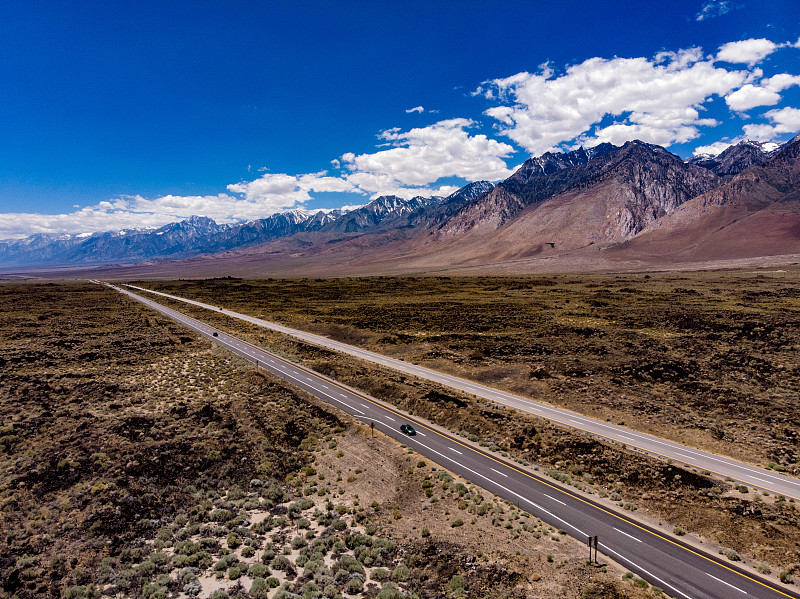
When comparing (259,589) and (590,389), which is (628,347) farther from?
(259,589)

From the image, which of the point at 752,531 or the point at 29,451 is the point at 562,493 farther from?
the point at 29,451

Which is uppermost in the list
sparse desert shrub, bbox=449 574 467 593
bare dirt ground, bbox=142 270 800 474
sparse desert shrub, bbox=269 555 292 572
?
sparse desert shrub, bbox=269 555 292 572

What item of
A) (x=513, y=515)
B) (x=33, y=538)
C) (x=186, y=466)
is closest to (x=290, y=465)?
(x=186, y=466)

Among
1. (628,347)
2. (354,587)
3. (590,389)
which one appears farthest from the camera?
(628,347)

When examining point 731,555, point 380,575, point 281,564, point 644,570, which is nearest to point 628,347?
point 731,555

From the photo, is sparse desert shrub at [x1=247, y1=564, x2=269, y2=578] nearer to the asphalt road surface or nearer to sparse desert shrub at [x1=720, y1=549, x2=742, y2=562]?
sparse desert shrub at [x1=720, y1=549, x2=742, y2=562]

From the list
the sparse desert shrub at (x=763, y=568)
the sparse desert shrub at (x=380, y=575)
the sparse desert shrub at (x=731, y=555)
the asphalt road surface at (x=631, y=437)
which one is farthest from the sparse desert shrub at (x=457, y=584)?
the asphalt road surface at (x=631, y=437)

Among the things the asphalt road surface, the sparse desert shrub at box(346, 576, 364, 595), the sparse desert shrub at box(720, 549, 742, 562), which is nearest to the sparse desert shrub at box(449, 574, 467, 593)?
the sparse desert shrub at box(346, 576, 364, 595)

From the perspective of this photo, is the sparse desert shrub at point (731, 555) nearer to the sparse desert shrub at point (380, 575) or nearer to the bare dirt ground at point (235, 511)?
the bare dirt ground at point (235, 511)
